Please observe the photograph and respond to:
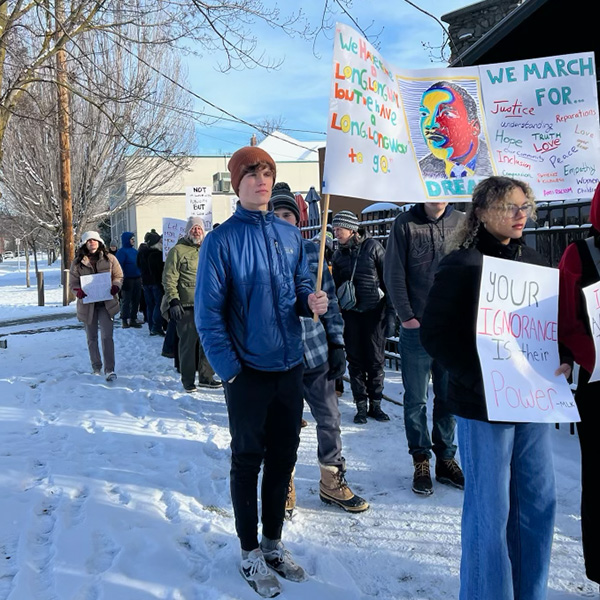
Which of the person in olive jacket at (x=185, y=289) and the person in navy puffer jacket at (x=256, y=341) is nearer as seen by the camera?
the person in navy puffer jacket at (x=256, y=341)

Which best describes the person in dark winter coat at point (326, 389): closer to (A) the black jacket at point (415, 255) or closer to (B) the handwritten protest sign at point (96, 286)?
(A) the black jacket at point (415, 255)

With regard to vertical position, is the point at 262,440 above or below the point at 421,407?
above

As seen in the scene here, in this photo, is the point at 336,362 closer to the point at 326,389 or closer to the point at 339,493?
the point at 326,389

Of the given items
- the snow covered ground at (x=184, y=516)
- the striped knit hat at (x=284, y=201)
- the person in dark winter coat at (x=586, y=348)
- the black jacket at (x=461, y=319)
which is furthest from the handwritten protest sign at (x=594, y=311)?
the striped knit hat at (x=284, y=201)

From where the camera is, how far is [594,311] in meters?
2.19

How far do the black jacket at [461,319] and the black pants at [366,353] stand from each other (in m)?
3.26

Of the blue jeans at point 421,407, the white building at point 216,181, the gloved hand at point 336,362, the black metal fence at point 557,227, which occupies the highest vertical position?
the white building at point 216,181

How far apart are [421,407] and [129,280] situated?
9506mm

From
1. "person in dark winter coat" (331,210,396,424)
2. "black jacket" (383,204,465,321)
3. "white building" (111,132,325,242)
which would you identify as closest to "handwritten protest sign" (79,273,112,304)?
"person in dark winter coat" (331,210,396,424)

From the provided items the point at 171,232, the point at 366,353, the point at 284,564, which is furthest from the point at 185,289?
the point at 284,564

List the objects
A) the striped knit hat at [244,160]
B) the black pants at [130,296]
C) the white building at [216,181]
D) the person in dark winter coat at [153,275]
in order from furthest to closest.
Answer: the white building at [216,181]
the black pants at [130,296]
the person in dark winter coat at [153,275]
the striped knit hat at [244,160]

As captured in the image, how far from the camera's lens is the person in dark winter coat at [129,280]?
11.9 m

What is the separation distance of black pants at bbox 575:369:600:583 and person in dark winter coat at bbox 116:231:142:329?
1046 centimetres

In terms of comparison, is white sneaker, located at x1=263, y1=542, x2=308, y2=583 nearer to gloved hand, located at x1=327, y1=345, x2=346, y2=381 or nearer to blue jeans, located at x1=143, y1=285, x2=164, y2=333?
gloved hand, located at x1=327, y1=345, x2=346, y2=381
